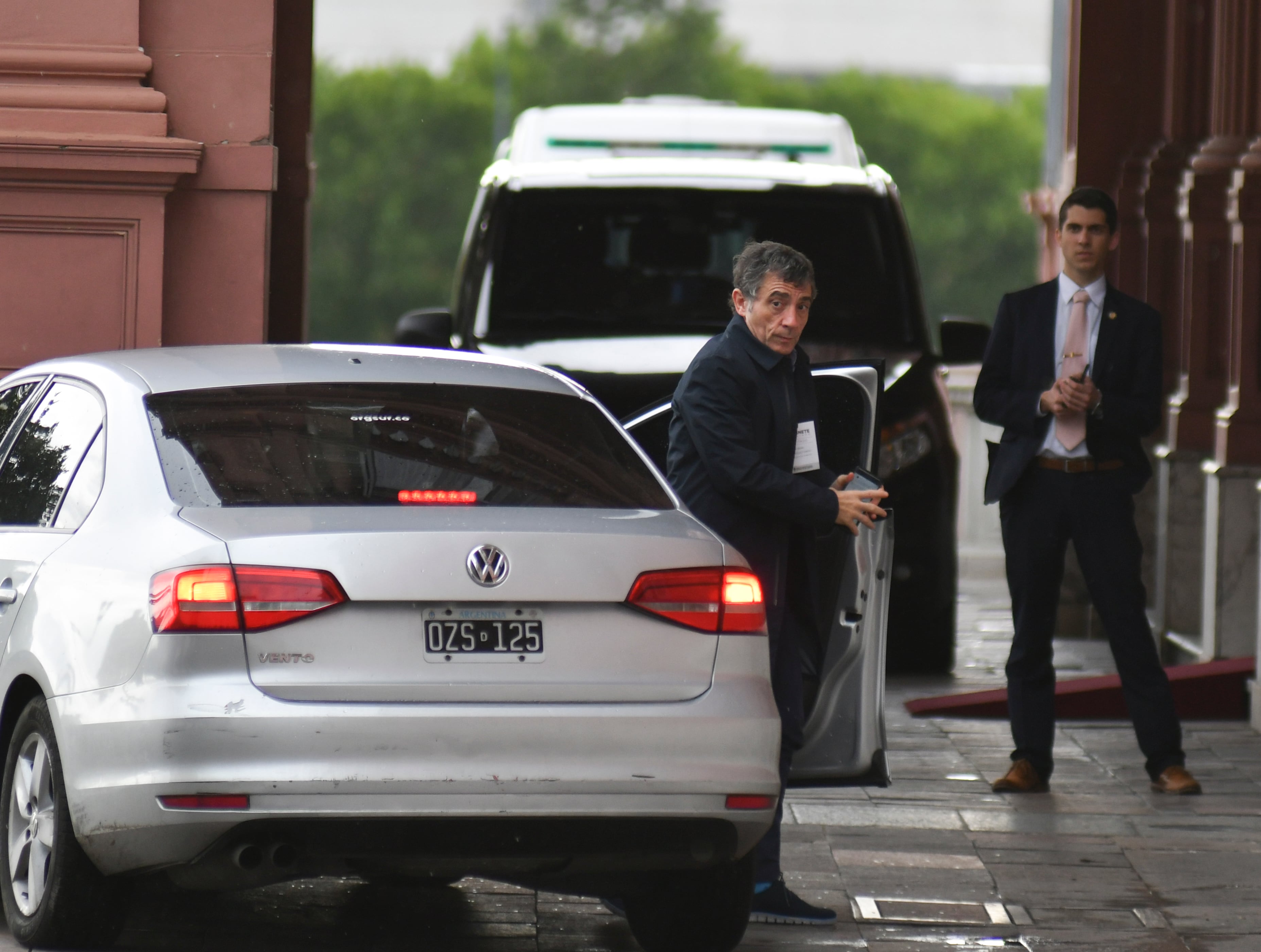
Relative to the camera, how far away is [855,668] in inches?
244

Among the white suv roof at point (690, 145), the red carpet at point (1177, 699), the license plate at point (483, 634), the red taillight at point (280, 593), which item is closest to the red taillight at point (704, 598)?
the license plate at point (483, 634)

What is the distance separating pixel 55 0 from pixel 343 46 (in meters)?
124

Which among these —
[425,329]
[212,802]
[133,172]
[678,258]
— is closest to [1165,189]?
[678,258]

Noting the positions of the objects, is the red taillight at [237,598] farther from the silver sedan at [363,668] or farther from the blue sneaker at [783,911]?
the blue sneaker at [783,911]

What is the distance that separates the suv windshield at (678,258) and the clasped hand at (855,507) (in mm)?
4374

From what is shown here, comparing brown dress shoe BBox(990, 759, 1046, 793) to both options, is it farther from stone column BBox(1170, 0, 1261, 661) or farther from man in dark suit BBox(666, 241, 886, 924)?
stone column BBox(1170, 0, 1261, 661)

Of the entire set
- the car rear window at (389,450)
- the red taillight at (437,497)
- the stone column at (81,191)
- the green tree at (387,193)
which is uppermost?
the stone column at (81,191)

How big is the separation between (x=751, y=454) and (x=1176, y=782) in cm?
289

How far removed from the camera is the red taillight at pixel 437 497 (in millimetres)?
5125

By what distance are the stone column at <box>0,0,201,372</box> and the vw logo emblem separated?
4.42 meters

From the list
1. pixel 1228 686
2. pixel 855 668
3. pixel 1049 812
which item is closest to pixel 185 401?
pixel 855 668

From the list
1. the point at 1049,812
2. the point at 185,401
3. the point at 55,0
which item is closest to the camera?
the point at 185,401

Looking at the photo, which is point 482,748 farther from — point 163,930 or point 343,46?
point 343,46

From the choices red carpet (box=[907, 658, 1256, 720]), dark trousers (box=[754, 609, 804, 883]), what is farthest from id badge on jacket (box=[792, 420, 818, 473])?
red carpet (box=[907, 658, 1256, 720])
